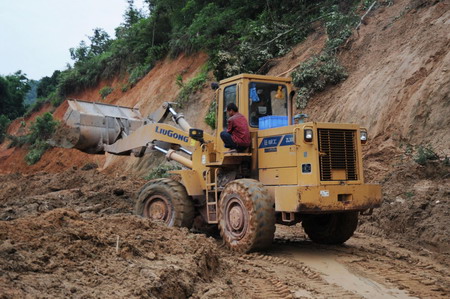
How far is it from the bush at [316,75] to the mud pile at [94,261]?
9.71 m

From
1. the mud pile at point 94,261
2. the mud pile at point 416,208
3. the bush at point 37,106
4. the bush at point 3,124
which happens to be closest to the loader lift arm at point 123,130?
the mud pile at point 94,261

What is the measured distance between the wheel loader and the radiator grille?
16 mm

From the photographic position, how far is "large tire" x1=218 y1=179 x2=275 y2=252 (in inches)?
308

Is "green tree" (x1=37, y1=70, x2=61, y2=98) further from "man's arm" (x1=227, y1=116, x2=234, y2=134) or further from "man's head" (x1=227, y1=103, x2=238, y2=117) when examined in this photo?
"man's arm" (x1=227, y1=116, x2=234, y2=134)

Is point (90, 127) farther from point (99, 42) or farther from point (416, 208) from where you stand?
point (99, 42)

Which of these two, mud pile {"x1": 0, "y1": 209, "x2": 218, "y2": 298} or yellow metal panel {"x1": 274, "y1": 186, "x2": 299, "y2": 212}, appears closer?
mud pile {"x1": 0, "y1": 209, "x2": 218, "y2": 298}

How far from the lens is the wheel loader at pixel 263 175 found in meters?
7.89

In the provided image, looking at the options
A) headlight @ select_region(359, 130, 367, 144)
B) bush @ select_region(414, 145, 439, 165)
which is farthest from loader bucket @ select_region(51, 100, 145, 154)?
bush @ select_region(414, 145, 439, 165)

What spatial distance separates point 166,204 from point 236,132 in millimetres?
2312

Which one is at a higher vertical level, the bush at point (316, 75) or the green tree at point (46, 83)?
the green tree at point (46, 83)

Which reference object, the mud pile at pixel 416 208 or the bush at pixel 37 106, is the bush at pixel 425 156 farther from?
the bush at pixel 37 106

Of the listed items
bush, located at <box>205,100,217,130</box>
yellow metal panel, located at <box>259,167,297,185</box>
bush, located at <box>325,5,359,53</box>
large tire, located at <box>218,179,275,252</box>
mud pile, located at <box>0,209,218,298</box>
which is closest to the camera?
mud pile, located at <box>0,209,218,298</box>

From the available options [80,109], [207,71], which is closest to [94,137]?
[80,109]

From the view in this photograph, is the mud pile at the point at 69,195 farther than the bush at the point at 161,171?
No
